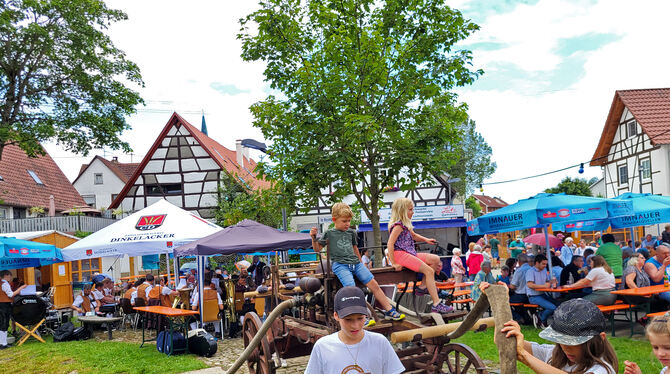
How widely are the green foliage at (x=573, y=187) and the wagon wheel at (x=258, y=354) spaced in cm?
5033

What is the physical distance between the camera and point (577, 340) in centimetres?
255

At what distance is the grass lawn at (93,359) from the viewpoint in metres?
9.64

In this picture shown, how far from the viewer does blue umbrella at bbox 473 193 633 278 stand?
1066 centimetres

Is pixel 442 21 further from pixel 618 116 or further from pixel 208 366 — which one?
pixel 618 116

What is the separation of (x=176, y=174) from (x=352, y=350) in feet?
111

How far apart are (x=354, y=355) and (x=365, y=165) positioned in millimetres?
9415

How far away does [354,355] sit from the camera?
3.41 m

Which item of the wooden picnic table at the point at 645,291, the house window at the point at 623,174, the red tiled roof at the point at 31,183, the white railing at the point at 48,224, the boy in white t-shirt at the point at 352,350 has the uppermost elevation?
the red tiled roof at the point at 31,183

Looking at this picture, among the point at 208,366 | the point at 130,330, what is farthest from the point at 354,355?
the point at 130,330

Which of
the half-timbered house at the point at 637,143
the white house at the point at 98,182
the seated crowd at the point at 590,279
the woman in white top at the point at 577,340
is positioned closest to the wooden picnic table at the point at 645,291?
the seated crowd at the point at 590,279

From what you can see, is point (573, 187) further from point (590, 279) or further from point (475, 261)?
point (590, 279)

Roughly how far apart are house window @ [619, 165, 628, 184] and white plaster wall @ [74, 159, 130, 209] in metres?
43.1

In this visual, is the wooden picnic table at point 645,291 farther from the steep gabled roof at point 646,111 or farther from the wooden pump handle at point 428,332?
the steep gabled roof at point 646,111

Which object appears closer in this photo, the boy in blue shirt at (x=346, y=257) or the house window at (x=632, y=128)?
the boy in blue shirt at (x=346, y=257)
